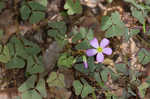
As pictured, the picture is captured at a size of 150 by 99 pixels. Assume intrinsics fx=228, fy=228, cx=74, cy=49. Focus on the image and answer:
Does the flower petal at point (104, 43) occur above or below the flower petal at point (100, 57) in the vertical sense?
above

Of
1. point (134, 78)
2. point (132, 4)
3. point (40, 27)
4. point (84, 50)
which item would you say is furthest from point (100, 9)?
point (134, 78)

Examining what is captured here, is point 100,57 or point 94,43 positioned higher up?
point 94,43

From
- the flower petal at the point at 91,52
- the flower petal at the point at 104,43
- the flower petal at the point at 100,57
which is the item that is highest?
the flower petal at the point at 104,43

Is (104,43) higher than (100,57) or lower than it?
higher

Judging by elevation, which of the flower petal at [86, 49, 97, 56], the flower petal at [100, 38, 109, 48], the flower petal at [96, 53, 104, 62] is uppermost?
the flower petal at [100, 38, 109, 48]

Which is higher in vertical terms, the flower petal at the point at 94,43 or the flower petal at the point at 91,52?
the flower petal at the point at 94,43

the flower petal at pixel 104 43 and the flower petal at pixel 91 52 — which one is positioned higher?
the flower petal at pixel 104 43

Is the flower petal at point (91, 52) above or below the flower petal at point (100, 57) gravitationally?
above

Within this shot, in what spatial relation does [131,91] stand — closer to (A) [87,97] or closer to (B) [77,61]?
(A) [87,97]
